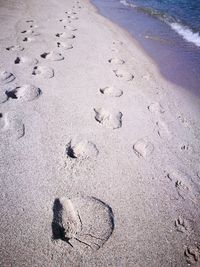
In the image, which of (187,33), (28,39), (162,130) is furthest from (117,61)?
(187,33)

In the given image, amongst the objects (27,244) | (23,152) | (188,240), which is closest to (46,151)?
(23,152)

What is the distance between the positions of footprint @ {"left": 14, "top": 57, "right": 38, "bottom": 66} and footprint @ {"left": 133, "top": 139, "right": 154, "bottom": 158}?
2045 millimetres

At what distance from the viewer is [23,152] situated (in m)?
2.14

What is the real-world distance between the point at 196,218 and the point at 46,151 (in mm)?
1445

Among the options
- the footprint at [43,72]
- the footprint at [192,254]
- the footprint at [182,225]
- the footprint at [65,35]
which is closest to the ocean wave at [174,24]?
the footprint at [65,35]

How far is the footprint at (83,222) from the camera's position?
162cm

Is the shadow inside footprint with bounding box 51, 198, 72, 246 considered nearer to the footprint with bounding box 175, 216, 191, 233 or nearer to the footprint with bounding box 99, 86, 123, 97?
the footprint with bounding box 175, 216, 191, 233

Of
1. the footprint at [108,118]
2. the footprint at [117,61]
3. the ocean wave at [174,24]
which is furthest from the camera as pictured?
the ocean wave at [174,24]

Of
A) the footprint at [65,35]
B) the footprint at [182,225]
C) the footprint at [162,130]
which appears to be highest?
the footprint at [65,35]

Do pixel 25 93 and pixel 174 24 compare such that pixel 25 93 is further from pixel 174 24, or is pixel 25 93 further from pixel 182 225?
pixel 174 24

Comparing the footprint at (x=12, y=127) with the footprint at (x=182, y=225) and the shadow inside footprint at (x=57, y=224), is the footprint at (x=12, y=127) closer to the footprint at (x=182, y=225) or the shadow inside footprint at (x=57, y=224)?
the shadow inside footprint at (x=57, y=224)

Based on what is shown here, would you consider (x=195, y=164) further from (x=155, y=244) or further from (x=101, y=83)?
(x=101, y=83)

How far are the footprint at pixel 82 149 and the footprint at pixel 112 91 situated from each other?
96 cm

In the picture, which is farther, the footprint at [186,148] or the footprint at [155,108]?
the footprint at [155,108]
